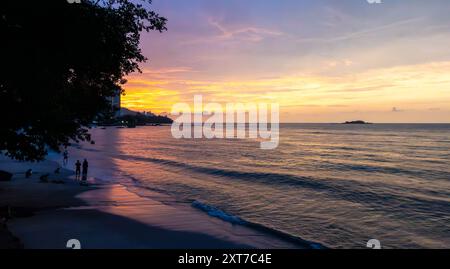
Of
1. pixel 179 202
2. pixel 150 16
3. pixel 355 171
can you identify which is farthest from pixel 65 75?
Result: pixel 355 171

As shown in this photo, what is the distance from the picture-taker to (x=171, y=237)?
15211 millimetres

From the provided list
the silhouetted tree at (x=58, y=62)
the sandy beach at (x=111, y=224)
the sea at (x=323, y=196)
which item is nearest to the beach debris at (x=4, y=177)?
the sandy beach at (x=111, y=224)

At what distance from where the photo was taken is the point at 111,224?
16.5 metres

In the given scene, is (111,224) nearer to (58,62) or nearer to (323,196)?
(58,62)

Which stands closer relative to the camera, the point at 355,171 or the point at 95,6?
the point at 95,6

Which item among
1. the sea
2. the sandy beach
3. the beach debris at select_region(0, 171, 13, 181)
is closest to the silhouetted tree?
the sandy beach

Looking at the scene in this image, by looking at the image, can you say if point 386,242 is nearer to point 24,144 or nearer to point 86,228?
point 86,228

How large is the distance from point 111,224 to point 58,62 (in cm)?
797

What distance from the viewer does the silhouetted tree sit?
428 inches

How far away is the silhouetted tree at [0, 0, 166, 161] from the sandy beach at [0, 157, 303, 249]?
3562 millimetres

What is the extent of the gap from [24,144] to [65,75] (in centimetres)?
444

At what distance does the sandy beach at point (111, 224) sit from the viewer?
13.9 metres
